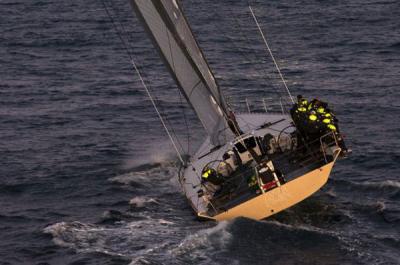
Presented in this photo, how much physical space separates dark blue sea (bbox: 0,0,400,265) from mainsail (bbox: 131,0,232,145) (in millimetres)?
3947

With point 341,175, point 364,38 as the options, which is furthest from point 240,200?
point 364,38

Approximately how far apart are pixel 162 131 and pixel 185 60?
12907mm

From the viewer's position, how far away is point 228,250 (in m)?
31.7

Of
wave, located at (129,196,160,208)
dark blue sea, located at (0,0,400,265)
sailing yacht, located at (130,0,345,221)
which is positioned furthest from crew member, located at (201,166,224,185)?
wave, located at (129,196,160,208)

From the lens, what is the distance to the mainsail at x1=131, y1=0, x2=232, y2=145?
35125 millimetres

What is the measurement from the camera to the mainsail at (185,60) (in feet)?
115

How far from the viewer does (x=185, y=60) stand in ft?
120

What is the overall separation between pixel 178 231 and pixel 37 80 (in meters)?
29.4

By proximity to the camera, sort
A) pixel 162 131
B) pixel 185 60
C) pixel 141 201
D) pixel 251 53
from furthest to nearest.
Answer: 1. pixel 251 53
2. pixel 162 131
3. pixel 141 201
4. pixel 185 60

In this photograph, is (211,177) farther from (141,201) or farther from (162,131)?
(162,131)

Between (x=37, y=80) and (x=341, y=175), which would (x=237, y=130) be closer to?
(x=341, y=175)

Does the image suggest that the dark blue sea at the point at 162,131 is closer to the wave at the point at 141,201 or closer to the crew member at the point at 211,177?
the wave at the point at 141,201

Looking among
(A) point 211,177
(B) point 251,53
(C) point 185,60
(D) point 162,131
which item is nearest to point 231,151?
(A) point 211,177

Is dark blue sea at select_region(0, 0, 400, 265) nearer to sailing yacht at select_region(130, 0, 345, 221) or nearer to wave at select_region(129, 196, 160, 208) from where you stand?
wave at select_region(129, 196, 160, 208)
